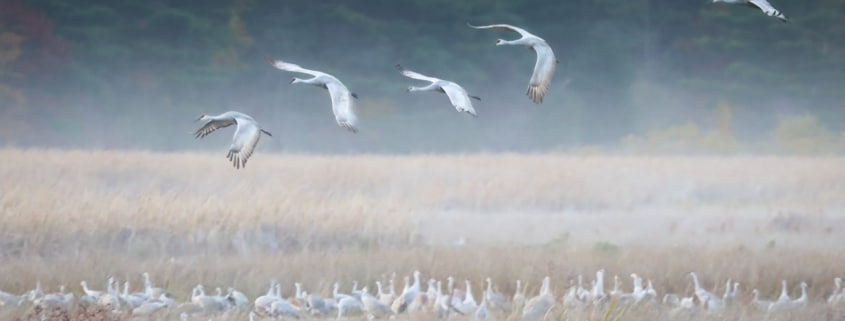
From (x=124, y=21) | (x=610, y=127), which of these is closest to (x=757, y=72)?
(x=610, y=127)

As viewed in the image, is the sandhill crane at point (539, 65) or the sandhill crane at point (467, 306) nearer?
the sandhill crane at point (539, 65)

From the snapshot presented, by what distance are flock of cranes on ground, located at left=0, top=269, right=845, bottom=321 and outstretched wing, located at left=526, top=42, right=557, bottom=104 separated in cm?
96

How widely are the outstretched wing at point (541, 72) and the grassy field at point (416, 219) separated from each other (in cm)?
186

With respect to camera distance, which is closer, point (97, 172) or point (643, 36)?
point (97, 172)

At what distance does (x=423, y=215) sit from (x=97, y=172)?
78.2 inches

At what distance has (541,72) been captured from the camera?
684 centimetres

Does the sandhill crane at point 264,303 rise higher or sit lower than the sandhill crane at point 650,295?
lower

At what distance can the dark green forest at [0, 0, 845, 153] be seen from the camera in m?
10.2

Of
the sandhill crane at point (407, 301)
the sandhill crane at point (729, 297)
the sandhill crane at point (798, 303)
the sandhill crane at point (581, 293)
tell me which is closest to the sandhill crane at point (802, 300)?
the sandhill crane at point (798, 303)

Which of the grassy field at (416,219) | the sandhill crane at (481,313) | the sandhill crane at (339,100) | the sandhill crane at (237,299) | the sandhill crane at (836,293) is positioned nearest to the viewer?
the sandhill crane at (339,100)

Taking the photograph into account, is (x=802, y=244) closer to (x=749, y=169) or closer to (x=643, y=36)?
(x=749, y=169)

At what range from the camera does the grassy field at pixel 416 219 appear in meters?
8.73

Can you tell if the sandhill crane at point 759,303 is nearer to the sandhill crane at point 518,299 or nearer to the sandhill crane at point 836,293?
the sandhill crane at point 836,293

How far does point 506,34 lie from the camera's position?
449 inches
